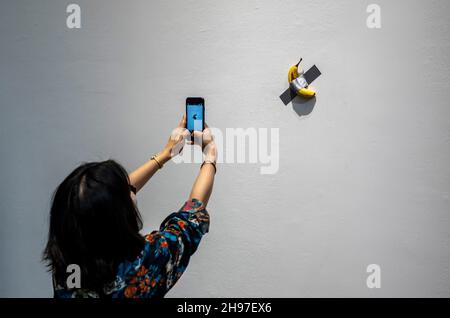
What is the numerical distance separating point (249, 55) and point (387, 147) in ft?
1.68

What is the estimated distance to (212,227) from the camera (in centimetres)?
111

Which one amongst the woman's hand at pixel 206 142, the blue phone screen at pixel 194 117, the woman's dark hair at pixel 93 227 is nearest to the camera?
the woman's dark hair at pixel 93 227

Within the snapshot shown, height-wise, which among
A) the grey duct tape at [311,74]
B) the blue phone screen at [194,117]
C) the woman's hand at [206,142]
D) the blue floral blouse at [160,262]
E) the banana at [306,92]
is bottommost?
the blue floral blouse at [160,262]

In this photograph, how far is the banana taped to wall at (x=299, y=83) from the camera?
3.38 ft

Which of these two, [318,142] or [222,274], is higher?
[318,142]

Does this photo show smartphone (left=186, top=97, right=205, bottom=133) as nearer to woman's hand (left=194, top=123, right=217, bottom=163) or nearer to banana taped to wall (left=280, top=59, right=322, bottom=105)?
woman's hand (left=194, top=123, right=217, bottom=163)

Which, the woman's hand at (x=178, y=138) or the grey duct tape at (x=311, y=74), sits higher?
the grey duct tape at (x=311, y=74)

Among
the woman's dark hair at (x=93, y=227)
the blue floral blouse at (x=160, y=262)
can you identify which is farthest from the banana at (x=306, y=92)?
the woman's dark hair at (x=93, y=227)

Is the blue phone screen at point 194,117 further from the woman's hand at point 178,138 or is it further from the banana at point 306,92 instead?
the banana at point 306,92

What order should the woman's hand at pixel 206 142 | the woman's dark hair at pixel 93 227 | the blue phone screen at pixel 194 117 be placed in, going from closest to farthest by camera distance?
1. the woman's dark hair at pixel 93 227
2. the woman's hand at pixel 206 142
3. the blue phone screen at pixel 194 117

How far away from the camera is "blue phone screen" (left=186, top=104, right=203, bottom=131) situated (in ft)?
3.22

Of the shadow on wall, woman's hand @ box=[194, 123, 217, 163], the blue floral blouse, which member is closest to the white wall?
the shadow on wall

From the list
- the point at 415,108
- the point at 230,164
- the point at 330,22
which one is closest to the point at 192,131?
the point at 230,164
